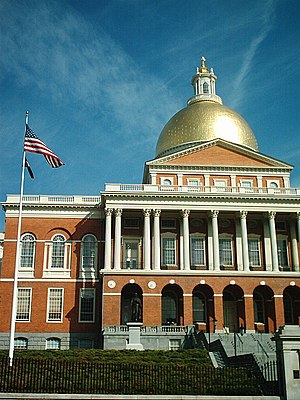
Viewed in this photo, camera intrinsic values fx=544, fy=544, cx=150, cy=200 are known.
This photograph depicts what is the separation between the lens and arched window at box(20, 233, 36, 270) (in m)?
49.9

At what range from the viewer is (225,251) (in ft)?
165

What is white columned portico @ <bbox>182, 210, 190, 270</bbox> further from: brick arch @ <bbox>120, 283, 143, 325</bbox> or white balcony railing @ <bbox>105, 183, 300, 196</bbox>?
brick arch @ <bbox>120, 283, 143, 325</bbox>

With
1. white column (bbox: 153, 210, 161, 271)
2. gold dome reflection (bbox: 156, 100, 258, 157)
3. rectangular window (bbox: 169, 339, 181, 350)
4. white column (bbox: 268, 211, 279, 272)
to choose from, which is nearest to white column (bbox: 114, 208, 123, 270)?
white column (bbox: 153, 210, 161, 271)

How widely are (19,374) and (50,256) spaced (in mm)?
28064

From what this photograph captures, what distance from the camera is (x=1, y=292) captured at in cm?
4881

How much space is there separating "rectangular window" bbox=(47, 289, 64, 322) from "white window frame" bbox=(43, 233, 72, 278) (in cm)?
146

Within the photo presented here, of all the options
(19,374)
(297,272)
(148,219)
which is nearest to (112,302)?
(148,219)

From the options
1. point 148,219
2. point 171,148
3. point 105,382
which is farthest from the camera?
point 171,148

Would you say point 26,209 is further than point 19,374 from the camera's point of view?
Yes

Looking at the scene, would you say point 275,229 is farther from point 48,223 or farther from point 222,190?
point 48,223

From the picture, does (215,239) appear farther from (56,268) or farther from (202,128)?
(56,268)

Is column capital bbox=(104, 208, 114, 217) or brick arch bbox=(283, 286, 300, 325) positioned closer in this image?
column capital bbox=(104, 208, 114, 217)

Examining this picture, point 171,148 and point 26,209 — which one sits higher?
point 171,148

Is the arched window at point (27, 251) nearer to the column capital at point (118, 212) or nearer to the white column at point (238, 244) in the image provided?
the column capital at point (118, 212)
